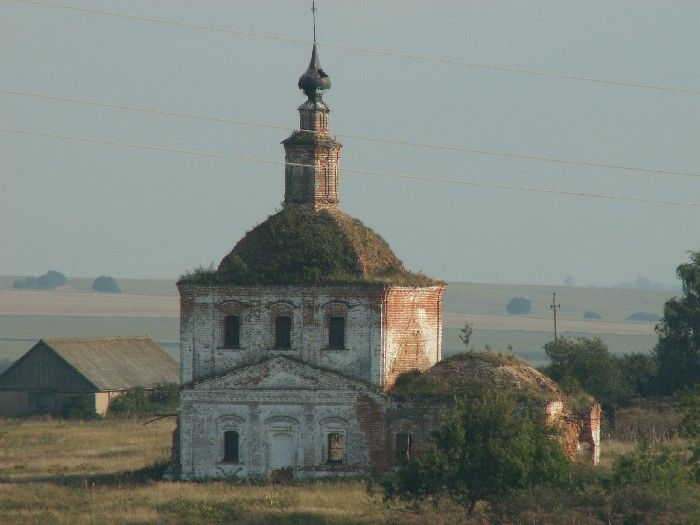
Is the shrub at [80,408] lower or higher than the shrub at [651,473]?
higher

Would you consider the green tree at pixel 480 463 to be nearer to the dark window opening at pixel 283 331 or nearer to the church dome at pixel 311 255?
the church dome at pixel 311 255

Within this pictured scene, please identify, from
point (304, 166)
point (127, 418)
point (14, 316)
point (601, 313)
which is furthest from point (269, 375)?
point (601, 313)

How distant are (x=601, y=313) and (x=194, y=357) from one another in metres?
162

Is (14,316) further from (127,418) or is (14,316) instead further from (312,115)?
(312,115)

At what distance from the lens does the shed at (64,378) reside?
6141 centimetres

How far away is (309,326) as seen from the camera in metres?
40.4

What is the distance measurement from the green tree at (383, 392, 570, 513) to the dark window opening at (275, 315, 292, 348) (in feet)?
23.7

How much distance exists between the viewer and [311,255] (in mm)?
40844

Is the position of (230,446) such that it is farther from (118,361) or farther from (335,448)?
(118,361)

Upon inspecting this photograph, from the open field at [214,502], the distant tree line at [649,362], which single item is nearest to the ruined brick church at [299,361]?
the open field at [214,502]

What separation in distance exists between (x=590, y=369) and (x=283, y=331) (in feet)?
60.5

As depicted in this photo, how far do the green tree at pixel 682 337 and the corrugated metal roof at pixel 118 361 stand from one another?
59.7 feet

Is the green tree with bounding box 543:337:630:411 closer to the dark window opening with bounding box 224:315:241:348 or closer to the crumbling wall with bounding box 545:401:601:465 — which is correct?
the crumbling wall with bounding box 545:401:601:465

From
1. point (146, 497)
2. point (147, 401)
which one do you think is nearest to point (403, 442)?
point (146, 497)
